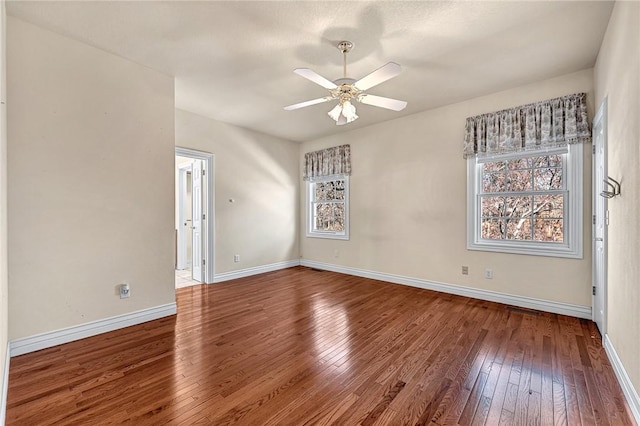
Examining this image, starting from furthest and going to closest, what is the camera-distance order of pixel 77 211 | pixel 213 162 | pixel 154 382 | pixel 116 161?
pixel 213 162
pixel 116 161
pixel 77 211
pixel 154 382

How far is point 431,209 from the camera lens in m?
4.19

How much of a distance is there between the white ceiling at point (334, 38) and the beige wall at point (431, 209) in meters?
0.56

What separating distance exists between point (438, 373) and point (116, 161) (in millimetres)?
3399

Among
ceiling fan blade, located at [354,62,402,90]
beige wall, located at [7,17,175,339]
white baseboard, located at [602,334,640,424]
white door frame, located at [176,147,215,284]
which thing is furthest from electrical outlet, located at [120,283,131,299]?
white baseboard, located at [602,334,640,424]

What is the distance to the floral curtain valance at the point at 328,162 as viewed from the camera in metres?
5.23

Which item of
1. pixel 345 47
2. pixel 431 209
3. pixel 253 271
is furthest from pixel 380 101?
pixel 253 271

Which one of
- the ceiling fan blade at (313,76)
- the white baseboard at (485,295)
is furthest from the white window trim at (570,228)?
the ceiling fan blade at (313,76)

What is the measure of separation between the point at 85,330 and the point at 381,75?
3433 mm

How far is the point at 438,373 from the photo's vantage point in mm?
2031

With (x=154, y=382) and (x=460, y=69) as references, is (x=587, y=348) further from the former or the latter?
(x=154, y=382)

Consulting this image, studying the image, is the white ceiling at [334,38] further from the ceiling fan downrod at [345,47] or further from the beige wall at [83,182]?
the beige wall at [83,182]

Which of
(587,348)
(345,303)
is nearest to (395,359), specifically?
(345,303)

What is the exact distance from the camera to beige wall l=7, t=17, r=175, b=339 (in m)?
2.30

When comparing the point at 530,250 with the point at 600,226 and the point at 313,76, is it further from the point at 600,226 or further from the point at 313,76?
the point at 313,76
